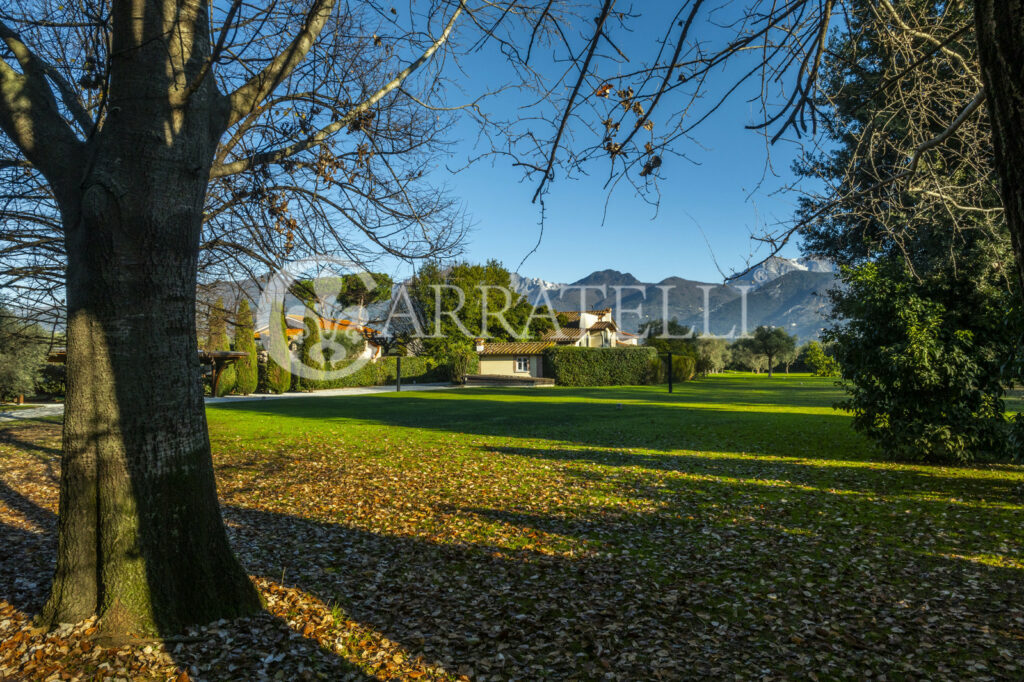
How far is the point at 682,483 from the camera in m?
8.82

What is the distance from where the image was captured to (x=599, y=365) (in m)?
41.3

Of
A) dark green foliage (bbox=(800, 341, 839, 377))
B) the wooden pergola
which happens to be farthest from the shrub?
dark green foliage (bbox=(800, 341, 839, 377))

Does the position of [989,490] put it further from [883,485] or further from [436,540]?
[436,540]

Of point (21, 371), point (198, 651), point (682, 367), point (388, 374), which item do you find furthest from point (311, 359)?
point (198, 651)

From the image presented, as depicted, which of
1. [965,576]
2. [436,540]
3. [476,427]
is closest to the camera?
[965,576]

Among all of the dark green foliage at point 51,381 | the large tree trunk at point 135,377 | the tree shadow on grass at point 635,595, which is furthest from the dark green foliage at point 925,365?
the dark green foliage at point 51,381

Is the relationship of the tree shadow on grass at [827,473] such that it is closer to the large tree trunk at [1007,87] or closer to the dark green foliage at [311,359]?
the large tree trunk at [1007,87]

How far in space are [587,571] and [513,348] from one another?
43707mm

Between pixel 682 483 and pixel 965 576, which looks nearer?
pixel 965 576

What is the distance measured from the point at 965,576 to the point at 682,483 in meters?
4.22

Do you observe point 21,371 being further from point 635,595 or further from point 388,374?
point 635,595

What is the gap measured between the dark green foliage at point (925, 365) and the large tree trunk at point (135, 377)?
10638 mm

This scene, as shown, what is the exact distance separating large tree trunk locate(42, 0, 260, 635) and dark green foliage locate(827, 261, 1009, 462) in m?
10.6

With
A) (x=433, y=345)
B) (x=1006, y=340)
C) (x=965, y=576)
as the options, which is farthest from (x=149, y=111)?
(x=433, y=345)
